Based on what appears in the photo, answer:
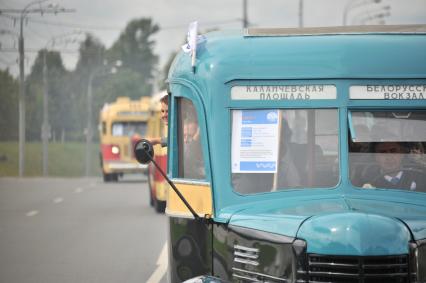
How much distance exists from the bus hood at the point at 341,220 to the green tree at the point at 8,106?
142 ft

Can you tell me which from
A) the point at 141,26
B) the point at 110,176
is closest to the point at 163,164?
the point at 110,176

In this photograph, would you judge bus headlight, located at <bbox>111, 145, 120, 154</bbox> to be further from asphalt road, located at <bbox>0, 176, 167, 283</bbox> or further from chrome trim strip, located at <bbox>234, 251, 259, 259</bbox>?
chrome trim strip, located at <bbox>234, 251, 259, 259</bbox>

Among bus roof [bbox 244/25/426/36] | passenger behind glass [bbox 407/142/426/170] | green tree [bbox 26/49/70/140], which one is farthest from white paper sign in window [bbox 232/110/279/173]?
green tree [bbox 26/49/70/140]

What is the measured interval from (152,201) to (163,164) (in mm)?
4064

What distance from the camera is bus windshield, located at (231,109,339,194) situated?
7262 mm

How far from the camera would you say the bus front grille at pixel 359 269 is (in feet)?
20.6

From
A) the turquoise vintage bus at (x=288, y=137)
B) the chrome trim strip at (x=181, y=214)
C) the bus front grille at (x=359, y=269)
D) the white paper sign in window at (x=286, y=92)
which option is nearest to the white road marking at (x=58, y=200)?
the chrome trim strip at (x=181, y=214)

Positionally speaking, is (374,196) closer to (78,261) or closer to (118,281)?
(118,281)

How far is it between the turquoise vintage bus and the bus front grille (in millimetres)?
359

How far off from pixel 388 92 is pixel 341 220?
4.45 feet

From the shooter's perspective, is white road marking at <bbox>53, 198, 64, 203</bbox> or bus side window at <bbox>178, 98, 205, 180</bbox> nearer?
bus side window at <bbox>178, 98, 205, 180</bbox>

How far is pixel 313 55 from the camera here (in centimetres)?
751

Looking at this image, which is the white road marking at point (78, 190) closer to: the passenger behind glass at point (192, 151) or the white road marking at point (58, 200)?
the white road marking at point (58, 200)

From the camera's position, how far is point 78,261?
14.1 m
